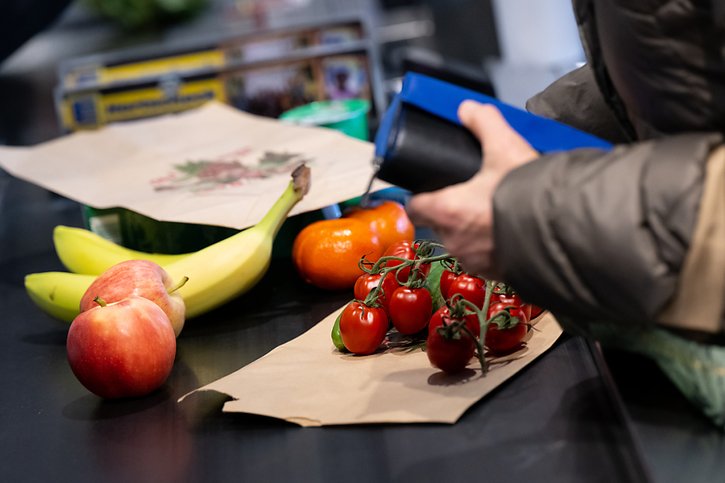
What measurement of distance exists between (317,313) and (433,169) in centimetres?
45

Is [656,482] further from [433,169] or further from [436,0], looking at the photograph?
[436,0]

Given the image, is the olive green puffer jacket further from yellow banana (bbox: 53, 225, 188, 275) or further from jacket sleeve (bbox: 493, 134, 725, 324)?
yellow banana (bbox: 53, 225, 188, 275)

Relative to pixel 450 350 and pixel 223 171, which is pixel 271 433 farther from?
pixel 223 171

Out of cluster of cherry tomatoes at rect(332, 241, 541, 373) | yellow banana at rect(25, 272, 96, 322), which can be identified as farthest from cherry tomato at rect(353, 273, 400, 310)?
yellow banana at rect(25, 272, 96, 322)

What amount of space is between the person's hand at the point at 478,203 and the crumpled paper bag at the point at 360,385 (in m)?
0.18

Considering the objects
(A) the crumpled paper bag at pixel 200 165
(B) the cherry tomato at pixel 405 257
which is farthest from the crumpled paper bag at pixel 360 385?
(A) the crumpled paper bag at pixel 200 165

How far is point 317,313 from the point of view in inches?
52.1

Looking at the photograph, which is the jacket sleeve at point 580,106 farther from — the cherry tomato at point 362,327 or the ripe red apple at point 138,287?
the ripe red apple at point 138,287

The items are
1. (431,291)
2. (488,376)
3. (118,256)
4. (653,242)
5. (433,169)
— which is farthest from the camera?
(118,256)

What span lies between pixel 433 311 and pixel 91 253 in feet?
1.76

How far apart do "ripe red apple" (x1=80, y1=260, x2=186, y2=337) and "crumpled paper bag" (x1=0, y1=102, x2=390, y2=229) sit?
0.64 ft

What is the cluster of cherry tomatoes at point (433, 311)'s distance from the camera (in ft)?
3.39

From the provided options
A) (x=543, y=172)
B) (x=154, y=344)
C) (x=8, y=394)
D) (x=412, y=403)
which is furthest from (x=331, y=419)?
(x=8, y=394)

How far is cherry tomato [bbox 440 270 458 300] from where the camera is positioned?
3.78 feet
